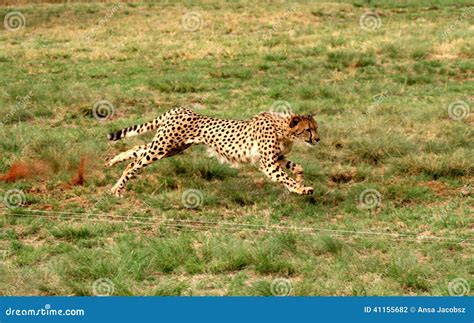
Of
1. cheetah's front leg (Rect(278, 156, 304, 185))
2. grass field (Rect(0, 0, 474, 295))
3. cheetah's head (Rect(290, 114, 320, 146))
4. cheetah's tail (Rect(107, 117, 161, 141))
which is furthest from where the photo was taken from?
cheetah's tail (Rect(107, 117, 161, 141))

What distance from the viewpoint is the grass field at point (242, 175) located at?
638cm

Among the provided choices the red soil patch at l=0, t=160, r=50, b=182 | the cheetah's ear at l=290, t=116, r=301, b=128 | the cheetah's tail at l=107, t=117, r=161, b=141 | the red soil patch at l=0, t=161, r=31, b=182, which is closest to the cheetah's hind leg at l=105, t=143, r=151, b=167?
the cheetah's tail at l=107, t=117, r=161, b=141

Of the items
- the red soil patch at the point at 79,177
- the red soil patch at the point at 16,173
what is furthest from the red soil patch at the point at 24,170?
the red soil patch at the point at 79,177

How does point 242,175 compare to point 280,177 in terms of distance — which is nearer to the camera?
point 280,177

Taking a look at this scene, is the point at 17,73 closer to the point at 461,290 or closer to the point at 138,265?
the point at 138,265

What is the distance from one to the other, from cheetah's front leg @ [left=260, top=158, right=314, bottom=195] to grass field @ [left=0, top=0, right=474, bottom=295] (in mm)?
150

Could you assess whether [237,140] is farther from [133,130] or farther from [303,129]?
[133,130]

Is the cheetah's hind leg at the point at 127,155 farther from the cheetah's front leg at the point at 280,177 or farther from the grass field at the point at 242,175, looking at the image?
the cheetah's front leg at the point at 280,177

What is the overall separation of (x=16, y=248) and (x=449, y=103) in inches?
310

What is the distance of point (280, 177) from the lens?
8398mm

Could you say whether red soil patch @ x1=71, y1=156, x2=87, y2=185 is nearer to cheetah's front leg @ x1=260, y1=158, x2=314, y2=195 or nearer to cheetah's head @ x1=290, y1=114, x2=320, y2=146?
cheetah's front leg @ x1=260, y1=158, x2=314, y2=195

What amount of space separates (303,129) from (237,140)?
70 centimetres

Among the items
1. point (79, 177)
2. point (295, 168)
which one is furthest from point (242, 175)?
point (79, 177)

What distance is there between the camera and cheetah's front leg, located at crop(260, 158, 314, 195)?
324 inches
